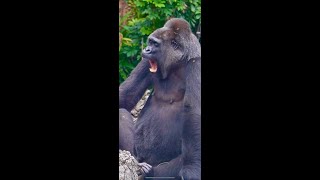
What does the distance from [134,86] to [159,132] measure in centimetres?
37

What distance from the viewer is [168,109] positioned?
455 cm

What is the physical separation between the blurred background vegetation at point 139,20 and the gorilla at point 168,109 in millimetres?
43

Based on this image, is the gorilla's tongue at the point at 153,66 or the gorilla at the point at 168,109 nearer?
the gorilla at the point at 168,109

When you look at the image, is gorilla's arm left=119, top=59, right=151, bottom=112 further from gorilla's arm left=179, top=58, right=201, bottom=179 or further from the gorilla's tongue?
gorilla's arm left=179, top=58, right=201, bottom=179

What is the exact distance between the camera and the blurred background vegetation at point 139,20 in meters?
4.48

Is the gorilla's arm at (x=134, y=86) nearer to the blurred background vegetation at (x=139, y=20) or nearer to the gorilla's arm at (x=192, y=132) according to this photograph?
the blurred background vegetation at (x=139, y=20)

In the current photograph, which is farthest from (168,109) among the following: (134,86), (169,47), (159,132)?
(169,47)

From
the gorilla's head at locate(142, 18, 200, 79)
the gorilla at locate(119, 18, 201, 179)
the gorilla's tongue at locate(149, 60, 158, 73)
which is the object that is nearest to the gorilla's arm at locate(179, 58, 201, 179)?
the gorilla at locate(119, 18, 201, 179)

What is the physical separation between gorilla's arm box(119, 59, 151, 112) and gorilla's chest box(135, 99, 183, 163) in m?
0.12

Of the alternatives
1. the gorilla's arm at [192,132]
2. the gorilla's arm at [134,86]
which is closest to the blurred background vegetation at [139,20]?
the gorilla's arm at [134,86]

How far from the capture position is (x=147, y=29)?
180 inches

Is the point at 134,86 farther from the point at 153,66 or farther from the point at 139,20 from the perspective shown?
the point at 139,20

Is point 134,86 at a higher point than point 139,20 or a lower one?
lower

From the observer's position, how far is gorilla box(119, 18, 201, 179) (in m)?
4.48
